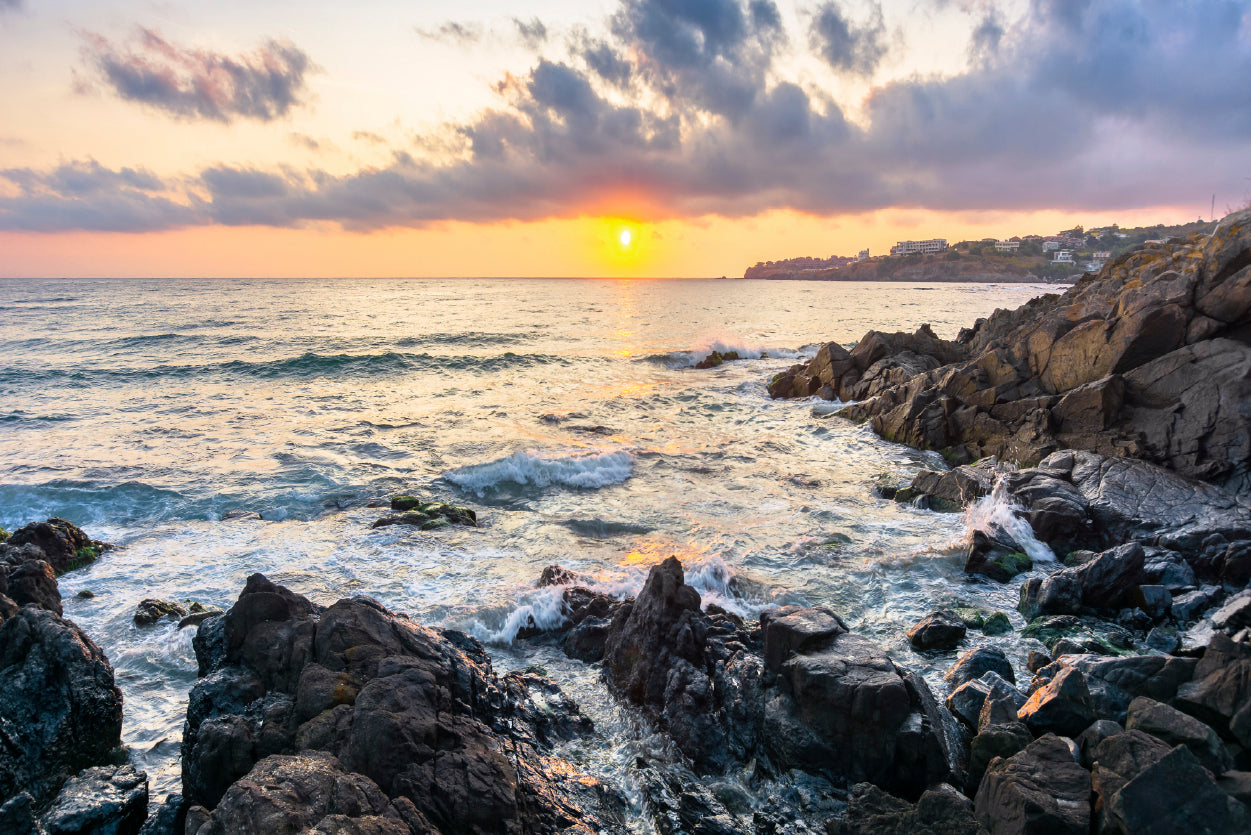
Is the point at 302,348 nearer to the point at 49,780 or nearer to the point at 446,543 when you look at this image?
the point at 446,543

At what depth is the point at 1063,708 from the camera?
6.23 m

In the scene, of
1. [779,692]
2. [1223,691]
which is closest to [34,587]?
[779,692]

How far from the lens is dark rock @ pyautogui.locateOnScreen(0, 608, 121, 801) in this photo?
573 centimetres

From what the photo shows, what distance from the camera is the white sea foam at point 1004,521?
466 inches

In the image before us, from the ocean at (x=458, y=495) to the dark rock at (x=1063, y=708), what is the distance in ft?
6.23

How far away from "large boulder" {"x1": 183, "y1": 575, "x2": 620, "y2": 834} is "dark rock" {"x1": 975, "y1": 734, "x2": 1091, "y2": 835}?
3.50m

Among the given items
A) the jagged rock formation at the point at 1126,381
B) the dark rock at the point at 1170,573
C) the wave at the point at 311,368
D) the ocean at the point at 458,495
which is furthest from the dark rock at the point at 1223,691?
the wave at the point at 311,368

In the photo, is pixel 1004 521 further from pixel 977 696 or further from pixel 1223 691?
pixel 1223 691

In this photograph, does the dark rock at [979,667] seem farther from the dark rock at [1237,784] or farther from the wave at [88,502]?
the wave at [88,502]

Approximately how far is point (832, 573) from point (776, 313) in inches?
3006

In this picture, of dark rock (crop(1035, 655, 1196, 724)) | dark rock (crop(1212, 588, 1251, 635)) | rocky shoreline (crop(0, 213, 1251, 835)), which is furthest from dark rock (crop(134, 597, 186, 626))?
dark rock (crop(1212, 588, 1251, 635))

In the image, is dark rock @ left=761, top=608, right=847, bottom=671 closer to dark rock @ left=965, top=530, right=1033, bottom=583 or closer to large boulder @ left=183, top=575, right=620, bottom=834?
large boulder @ left=183, top=575, right=620, bottom=834

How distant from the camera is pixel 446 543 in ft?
44.5

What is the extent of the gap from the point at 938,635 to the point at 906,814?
4383 mm
